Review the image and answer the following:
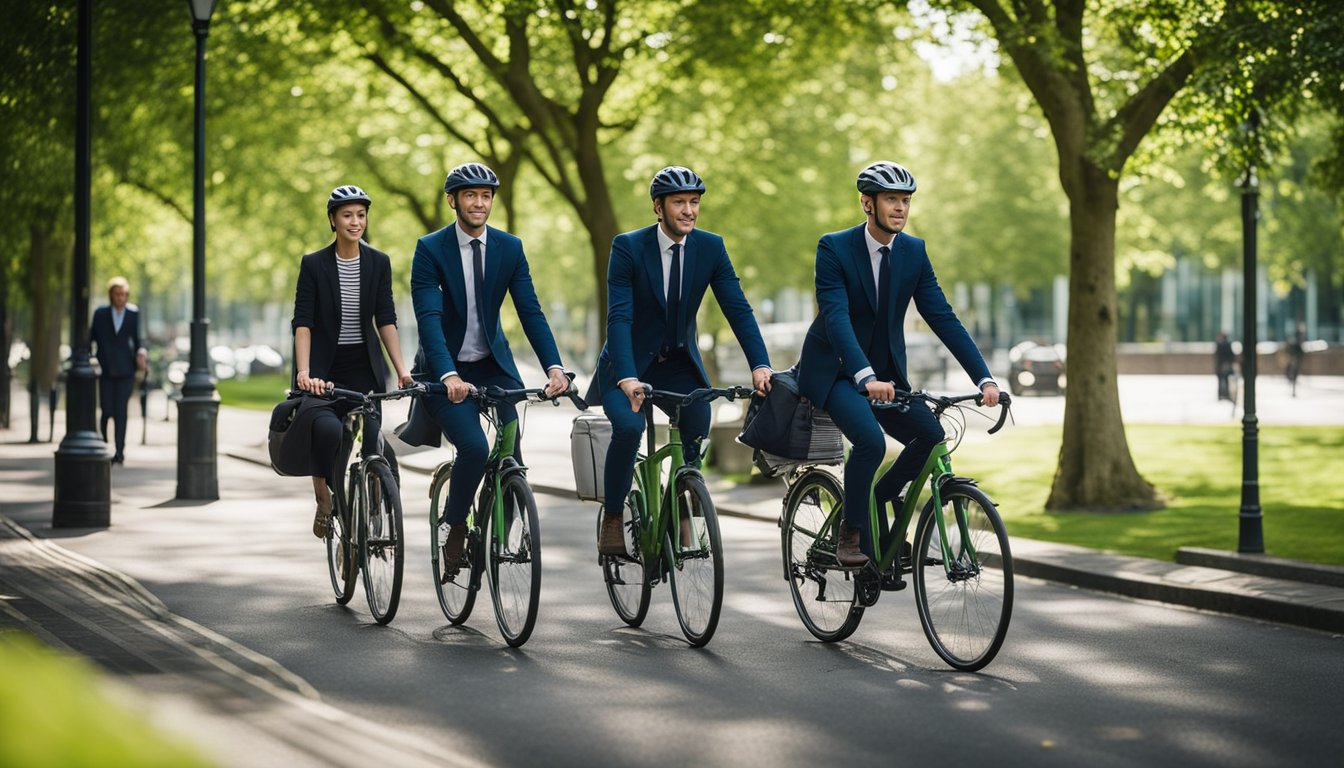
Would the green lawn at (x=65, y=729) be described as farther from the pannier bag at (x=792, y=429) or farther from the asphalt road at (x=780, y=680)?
the pannier bag at (x=792, y=429)

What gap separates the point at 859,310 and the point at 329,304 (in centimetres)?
275

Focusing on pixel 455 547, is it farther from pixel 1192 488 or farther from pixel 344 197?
pixel 1192 488

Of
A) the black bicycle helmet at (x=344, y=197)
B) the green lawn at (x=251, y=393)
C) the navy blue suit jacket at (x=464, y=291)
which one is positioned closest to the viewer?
the navy blue suit jacket at (x=464, y=291)

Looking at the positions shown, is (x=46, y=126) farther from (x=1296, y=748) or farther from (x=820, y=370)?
(x=1296, y=748)

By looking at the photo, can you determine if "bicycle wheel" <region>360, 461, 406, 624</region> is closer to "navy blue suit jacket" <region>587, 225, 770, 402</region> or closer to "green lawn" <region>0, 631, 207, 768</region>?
"navy blue suit jacket" <region>587, 225, 770, 402</region>

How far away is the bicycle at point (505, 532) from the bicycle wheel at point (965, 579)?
1.59 m

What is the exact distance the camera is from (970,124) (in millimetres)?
56594

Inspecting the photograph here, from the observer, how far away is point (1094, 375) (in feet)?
51.3

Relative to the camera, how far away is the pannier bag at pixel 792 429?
7.69 metres

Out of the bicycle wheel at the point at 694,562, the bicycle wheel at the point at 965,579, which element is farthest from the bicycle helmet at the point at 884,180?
the bicycle wheel at the point at 694,562

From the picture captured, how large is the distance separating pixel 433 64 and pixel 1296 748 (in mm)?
18924

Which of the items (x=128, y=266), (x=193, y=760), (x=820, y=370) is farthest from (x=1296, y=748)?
(x=128, y=266)

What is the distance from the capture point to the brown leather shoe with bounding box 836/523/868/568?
295 inches

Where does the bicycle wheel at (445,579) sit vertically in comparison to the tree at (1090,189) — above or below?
below
